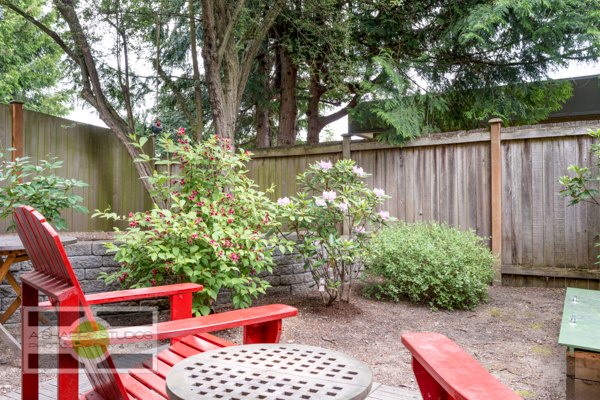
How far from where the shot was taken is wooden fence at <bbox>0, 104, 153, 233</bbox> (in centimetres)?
506

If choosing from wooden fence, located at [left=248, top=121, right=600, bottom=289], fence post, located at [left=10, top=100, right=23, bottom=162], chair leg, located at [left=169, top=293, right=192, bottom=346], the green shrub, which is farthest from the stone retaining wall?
fence post, located at [left=10, top=100, right=23, bottom=162]

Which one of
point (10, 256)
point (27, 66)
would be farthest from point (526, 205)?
point (27, 66)

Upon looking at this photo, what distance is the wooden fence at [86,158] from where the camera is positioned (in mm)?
5059

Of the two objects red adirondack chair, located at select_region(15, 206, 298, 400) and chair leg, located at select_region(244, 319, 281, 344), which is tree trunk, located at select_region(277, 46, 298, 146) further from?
chair leg, located at select_region(244, 319, 281, 344)

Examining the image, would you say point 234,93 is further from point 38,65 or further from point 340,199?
point 38,65

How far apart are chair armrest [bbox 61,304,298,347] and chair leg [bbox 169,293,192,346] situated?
482mm

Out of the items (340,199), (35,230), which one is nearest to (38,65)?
(340,199)

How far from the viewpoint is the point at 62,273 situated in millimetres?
1289

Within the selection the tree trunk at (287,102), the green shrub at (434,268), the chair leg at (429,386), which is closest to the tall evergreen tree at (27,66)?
the tree trunk at (287,102)

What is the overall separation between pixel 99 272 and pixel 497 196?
413 cm

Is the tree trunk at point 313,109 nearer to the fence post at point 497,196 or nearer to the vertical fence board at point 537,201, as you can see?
the fence post at point 497,196

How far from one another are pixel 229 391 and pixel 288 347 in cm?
41

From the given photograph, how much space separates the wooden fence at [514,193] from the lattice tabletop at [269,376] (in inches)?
150

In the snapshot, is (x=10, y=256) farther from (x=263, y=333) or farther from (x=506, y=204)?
(x=506, y=204)
